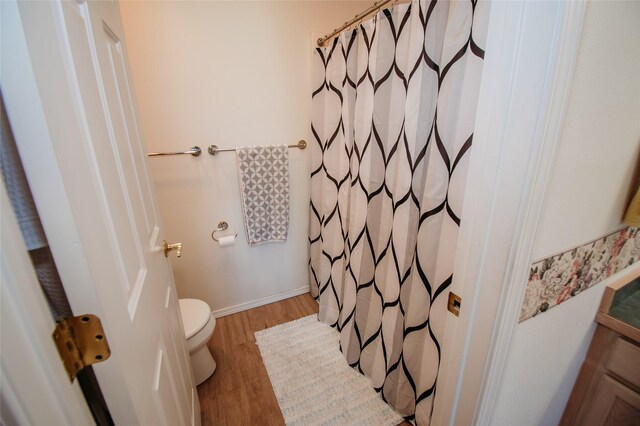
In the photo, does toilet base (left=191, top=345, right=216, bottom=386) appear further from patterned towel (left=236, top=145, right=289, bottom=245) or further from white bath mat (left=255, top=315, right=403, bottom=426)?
patterned towel (left=236, top=145, right=289, bottom=245)

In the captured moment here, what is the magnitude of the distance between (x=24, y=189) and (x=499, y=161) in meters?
0.82

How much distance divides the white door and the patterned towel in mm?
995

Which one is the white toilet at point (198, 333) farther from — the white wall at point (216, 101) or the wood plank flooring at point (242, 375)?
the white wall at point (216, 101)

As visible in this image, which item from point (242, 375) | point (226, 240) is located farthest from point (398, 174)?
point (242, 375)

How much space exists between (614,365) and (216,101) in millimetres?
2218

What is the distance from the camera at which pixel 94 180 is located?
1.48ft

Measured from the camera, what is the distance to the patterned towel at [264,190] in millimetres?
1766

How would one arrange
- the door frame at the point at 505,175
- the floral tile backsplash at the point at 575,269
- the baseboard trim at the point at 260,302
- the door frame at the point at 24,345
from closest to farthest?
the door frame at the point at 24,345
the door frame at the point at 505,175
the floral tile backsplash at the point at 575,269
the baseboard trim at the point at 260,302

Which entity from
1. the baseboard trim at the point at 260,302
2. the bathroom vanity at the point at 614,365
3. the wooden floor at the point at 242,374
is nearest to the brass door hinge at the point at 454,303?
the bathroom vanity at the point at 614,365

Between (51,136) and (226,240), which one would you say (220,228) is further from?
(51,136)

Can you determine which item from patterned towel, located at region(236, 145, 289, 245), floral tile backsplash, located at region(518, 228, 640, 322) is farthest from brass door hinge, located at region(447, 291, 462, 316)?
patterned towel, located at region(236, 145, 289, 245)

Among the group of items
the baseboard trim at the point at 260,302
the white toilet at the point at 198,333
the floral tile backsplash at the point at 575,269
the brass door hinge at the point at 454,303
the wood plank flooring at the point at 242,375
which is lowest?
the wood plank flooring at the point at 242,375

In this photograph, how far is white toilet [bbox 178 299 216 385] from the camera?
1385 millimetres

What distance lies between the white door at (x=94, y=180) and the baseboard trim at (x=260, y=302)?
134 cm
